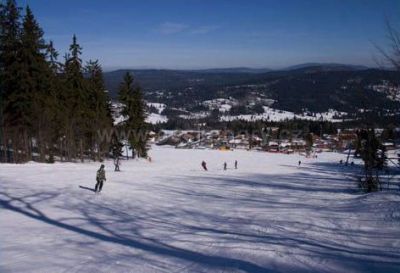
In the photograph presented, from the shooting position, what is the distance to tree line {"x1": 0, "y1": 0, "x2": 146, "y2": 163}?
116ft

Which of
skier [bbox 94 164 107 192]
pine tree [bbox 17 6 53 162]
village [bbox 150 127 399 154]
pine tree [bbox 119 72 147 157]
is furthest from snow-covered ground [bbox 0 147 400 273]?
village [bbox 150 127 399 154]

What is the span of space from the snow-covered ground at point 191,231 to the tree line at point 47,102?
15307 mm

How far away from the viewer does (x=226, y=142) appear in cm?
13612

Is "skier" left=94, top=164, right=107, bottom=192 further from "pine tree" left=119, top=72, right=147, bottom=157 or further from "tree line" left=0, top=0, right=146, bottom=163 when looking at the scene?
"pine tree" left=119, top=72, right=147, bottom=157

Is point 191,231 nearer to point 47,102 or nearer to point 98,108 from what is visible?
point 47,102

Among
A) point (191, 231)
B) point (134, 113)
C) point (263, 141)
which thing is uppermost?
point (134, 113)

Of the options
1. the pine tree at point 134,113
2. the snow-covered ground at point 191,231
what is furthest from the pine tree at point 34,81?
the snow-covered ground at point 191,231

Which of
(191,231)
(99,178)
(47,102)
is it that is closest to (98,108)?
(47,102)

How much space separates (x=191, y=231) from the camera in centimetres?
1315

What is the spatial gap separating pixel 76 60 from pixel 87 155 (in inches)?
461

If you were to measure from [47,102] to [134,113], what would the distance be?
1370 cm

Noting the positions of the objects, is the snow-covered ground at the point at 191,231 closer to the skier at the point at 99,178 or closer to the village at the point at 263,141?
the skier at the point at 99,178

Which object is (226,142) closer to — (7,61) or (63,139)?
(63,139)

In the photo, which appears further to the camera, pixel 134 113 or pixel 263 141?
pixel 263 141
